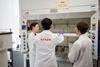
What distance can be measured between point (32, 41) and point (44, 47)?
1.24 ft

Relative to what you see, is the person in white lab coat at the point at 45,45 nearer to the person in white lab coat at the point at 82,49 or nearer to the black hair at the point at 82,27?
the person in white lab coat at the point at 82,49

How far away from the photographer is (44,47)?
2857 millimetres

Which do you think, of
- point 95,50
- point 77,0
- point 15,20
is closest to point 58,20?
point 77,0

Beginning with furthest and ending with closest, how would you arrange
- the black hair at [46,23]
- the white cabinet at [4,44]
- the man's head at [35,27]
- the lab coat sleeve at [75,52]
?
1. the man's head at [35,27]
2. the black hair at [46,23]
3. the lab coat sleeve at [75,52]
4. the white cabinet at [4,44]

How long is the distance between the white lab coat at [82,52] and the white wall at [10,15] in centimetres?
259

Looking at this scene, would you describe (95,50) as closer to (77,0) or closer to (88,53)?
(88,53)

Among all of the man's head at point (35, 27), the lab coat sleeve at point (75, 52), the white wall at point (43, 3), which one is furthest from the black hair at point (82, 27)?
the man's head at point (35, 27)

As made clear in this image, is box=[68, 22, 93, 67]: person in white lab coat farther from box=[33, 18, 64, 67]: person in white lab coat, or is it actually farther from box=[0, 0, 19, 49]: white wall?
box=[0, 0, 19, 49]: white wall

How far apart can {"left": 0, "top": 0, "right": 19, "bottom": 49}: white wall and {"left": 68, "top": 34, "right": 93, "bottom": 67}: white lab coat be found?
2.59m

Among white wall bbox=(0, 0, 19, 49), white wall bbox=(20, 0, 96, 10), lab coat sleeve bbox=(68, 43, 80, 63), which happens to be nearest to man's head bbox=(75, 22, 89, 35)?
lab coat sleeve bbox=(68, 43, 80, 63)

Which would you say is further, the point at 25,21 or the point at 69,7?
the point at 25,21

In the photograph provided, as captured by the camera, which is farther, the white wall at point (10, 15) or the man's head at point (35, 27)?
the white wall at point (10, 15)

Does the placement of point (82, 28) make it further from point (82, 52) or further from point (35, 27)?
point (35, 27)

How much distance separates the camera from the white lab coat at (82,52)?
2.66 metres
